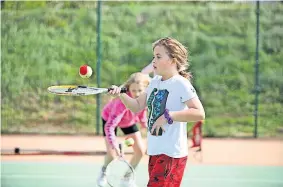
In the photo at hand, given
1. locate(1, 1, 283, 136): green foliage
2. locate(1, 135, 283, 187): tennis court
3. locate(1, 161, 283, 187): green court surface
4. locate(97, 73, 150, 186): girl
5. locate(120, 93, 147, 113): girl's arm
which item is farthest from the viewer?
locate(1, 1, 283, 136): green foliage

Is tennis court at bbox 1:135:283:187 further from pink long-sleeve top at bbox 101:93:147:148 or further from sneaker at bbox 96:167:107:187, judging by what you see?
pink long-sleeve top at bbox 101:93:147:148

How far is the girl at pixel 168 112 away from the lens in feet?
15.6

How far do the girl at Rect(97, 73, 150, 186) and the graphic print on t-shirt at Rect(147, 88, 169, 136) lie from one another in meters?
1.90

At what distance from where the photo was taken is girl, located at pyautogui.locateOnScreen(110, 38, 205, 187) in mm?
4770

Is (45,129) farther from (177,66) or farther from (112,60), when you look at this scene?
(177,66)

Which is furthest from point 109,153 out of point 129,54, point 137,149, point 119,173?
point 129,54

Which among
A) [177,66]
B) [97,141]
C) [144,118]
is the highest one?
[177,66]

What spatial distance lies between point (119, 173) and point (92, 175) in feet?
4.52

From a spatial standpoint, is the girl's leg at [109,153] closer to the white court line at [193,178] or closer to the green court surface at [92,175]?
the green court surface at [92,175]

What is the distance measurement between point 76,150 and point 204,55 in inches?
180

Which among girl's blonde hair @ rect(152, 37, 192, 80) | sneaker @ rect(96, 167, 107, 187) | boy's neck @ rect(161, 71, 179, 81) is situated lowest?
sneaker @ rect(96, 167, 107, 187)

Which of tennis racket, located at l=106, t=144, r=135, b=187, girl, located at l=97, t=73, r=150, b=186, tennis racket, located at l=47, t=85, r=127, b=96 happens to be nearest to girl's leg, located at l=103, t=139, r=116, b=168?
girl, located at l=97, t=73, r=150, b=186

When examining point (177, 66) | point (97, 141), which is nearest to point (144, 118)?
point (177, 66)

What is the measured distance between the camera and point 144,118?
24.5 feet
